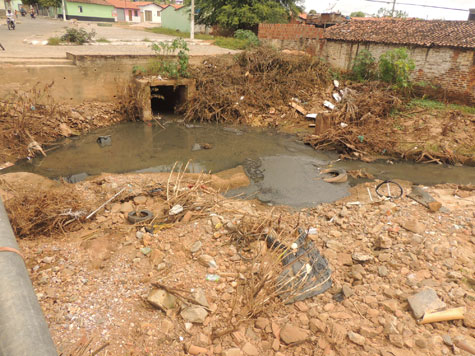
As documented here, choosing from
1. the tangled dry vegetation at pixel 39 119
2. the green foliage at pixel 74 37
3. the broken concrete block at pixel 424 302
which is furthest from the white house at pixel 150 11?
the broken concrete block at pixel 424 302

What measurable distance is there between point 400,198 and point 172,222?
4691 mm

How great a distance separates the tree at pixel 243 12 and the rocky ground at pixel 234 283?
1930cm

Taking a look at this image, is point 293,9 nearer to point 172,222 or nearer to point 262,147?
point 262,147

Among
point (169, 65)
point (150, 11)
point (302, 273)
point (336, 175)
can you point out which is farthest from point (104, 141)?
point (150, 11)

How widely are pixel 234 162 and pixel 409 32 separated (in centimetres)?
999

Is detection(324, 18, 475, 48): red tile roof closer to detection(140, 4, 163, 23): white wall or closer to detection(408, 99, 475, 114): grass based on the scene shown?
detection(408, 99, 475, 114): grass

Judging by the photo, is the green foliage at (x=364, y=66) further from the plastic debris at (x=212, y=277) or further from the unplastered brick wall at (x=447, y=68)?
the plastic debris at (x=212, y=277)

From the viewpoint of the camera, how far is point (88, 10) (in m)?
50.5

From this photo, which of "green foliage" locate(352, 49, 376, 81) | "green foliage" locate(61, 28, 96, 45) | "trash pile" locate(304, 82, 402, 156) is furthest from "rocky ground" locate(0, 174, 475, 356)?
"green foliage" locate(61, 28, 96, 45)

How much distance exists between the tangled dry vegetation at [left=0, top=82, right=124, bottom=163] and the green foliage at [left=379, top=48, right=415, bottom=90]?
10167 millimetres

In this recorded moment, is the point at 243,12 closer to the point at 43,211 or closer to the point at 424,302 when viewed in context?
the point at 43,211

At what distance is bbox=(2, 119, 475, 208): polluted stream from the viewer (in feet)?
24.8

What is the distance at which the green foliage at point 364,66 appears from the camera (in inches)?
529

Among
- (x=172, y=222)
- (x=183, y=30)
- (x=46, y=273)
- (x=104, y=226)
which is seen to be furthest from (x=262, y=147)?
(x=183, y=30)
